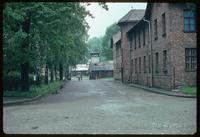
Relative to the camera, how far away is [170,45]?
92.7ft

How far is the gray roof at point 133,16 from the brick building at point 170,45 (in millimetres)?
15257

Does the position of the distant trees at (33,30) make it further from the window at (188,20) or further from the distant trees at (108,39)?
the distant trees at (108,39)

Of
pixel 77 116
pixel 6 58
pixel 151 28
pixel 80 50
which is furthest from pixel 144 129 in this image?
Result: pixel 80 50

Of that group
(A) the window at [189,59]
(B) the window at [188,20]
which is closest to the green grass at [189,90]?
(A) the window at [189,59]

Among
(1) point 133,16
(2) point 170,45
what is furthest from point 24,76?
(1) point 133,16

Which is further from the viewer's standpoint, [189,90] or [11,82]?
[11,82]

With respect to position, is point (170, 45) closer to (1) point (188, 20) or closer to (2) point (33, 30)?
(1) point (188, 20)

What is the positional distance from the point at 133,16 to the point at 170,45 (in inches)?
1047

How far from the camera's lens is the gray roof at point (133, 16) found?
53091 millimetres

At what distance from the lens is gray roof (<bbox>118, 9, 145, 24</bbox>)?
2090 inches

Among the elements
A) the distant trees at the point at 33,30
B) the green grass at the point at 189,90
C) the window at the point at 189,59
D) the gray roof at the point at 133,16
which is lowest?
the green grass at the point at 189,90

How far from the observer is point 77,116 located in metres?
13.5

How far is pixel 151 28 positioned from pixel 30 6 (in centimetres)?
1554

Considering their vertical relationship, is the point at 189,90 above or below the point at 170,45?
below
